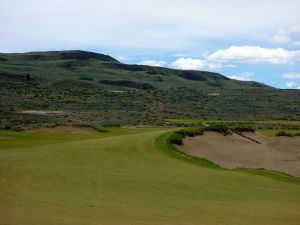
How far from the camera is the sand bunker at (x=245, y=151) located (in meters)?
30.6

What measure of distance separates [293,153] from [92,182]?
76.0 ft

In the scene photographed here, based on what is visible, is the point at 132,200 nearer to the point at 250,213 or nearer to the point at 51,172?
the point at 250,213

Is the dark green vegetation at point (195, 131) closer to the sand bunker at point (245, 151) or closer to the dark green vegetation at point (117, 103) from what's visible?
the sand bunker at point (245, 151)

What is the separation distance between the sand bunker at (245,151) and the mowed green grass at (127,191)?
5567 mm

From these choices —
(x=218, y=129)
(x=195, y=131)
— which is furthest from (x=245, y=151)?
(x=195, y=131)

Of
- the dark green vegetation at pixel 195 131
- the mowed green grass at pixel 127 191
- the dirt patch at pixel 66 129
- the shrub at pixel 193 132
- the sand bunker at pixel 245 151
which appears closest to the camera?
the mowed green grass at pixel 127 191

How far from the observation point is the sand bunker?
100ft

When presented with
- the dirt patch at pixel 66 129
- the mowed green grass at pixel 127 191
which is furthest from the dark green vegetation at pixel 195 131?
the dirt patch at pixel 66 129

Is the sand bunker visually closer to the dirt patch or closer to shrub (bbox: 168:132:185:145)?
shrub (bbox: 168:132:185:145)

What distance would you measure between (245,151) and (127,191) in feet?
65.9

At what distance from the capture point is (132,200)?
14023mm

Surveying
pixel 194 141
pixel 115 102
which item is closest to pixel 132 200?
pixel 194 141

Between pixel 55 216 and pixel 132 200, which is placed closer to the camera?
pixel 55 216

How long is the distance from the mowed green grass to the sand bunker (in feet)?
18.3
